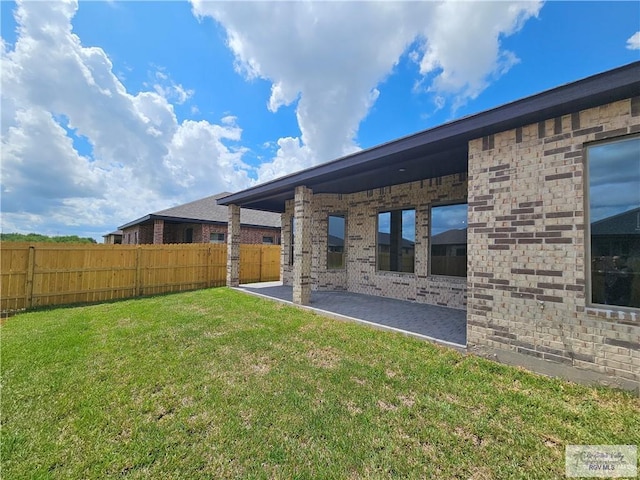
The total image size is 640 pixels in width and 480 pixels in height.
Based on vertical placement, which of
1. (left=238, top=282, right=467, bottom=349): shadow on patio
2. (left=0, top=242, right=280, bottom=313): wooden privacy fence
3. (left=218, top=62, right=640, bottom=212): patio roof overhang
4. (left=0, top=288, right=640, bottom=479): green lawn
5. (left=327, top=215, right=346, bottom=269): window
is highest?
(left=218, top=62, right=640, bottom=212): patio roof overhang

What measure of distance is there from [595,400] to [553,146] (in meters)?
3.02

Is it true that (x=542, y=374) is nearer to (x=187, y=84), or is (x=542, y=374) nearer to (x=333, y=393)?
(x=333, y=393)

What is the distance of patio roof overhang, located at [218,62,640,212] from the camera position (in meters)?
2.93

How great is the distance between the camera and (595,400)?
9.32 feet

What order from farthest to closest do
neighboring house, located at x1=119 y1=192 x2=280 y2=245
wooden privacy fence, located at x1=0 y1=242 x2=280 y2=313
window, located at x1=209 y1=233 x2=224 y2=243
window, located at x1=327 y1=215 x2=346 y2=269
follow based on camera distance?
window, located at x1=209 y1=233 x2=224 y2=243 → neighboring house, located at x1=119 y1=192 x2=280 y2=245 → window, located at x1=327 y1=215 x2=346 y2=269 → wooden privacy fence, located at x1=0 y1=242 x2=280 y2=313

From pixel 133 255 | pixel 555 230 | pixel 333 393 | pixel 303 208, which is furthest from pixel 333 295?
pixel 133 255

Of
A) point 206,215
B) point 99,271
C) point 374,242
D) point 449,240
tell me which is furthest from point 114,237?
point 449,240

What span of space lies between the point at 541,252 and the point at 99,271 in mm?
11328

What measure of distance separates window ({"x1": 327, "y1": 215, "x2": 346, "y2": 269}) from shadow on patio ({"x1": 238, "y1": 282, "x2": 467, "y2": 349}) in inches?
50.7

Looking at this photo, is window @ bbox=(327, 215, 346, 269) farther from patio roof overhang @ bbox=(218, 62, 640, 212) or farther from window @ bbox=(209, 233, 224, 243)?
window @ bbox=(209, 233, 224, 243)

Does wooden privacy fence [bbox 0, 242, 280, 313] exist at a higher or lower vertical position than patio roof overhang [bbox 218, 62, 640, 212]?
lower

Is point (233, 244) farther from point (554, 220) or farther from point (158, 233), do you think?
point (554, 220)

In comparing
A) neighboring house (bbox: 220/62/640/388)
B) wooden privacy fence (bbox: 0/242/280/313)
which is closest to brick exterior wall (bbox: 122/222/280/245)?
wooden privacy fence (bbox: 0/242/280/313)

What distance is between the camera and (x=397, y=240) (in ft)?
26.5
